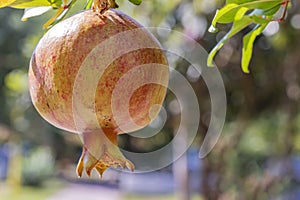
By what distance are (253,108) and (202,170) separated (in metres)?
0.55

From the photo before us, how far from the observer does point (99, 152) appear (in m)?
0.44

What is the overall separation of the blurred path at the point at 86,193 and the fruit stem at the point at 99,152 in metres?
6.88

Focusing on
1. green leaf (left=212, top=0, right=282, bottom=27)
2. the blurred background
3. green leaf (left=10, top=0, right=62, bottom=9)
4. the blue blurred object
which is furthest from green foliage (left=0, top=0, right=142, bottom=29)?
the blue blurred object

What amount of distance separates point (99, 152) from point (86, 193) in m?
7.73

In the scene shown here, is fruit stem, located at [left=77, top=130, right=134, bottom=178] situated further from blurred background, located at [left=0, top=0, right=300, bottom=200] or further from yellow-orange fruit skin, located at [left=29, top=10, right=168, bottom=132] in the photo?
blurred background, located at [left=0, top=0, right=300, bottom=200]

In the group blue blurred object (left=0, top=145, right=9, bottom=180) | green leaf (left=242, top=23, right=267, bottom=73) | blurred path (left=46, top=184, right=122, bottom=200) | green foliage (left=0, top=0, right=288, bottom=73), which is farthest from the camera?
blue blurred object (left=0, top=145, right=9, bottom=180)

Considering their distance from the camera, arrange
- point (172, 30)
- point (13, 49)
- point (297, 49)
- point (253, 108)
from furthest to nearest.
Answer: point (13, 49), point (253, 108), point (297, 49), point (172, 30)

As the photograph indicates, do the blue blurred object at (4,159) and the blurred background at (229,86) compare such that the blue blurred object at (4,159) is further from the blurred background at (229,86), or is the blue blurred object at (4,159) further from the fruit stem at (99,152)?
the fruit stem at (99,152)

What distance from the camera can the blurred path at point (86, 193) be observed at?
24.2 ft

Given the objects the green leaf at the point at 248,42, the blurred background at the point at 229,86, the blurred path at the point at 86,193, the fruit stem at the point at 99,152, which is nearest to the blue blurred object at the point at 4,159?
the blurred path at the point at 86,193

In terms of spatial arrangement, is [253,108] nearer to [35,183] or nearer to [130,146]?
[130,146]

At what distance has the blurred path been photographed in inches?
291

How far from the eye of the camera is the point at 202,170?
3180mm

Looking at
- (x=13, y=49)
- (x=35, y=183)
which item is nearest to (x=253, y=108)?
(x=13, y=49)
